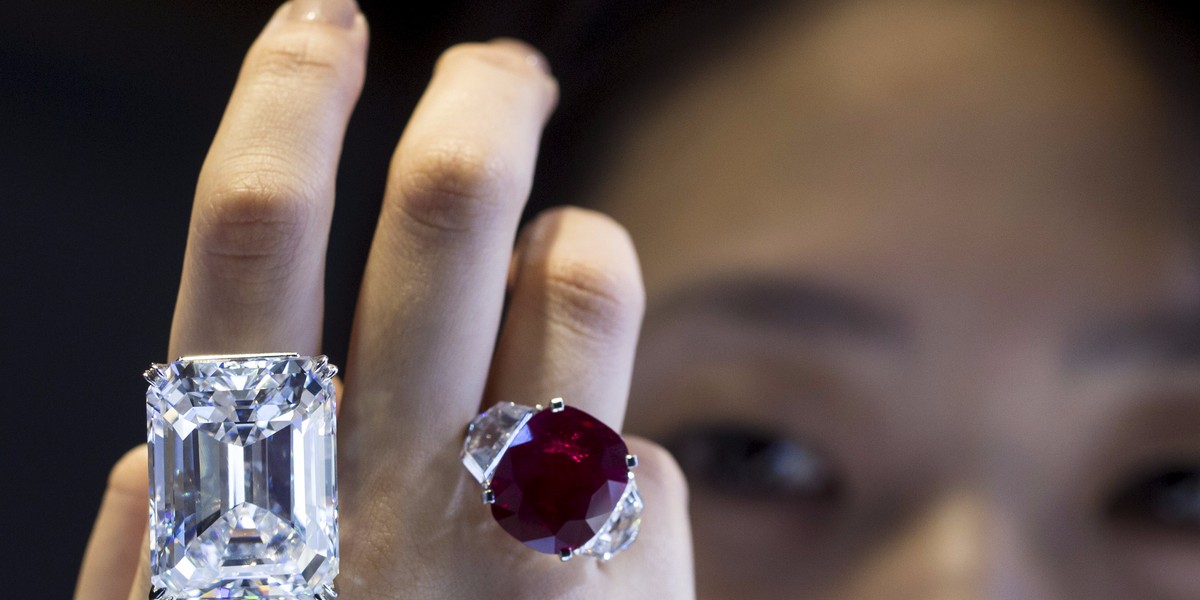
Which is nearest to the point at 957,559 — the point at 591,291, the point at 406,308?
the point at 591,291

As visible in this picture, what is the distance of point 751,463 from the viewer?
1.01m

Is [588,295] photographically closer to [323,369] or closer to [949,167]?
[323,369]

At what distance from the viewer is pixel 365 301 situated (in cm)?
57

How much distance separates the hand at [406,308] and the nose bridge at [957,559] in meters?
0.36

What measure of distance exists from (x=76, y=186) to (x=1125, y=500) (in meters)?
1.15

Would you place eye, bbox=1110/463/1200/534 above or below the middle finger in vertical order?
below

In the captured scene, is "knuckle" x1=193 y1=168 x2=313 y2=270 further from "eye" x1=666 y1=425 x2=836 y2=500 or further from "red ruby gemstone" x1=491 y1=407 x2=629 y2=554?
"eye" x1=666 y1=425 x2=836 y2=500

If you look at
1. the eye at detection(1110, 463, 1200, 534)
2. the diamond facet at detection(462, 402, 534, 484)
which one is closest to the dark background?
the eye at detection(1110, 463, 1200, 534)

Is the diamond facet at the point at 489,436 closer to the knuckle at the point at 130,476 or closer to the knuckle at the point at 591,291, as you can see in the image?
the knuckle at the point at 591,291

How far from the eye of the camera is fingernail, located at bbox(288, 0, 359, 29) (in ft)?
2.04

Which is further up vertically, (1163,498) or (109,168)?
(109,168)

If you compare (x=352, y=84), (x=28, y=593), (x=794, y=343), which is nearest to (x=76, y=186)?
(x=28, y=593)

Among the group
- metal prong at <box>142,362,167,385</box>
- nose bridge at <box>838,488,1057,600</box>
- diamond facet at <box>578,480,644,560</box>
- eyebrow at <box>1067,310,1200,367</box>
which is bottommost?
nose bridge at <box>838,488,1057,600</box>

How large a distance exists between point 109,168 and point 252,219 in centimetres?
71
